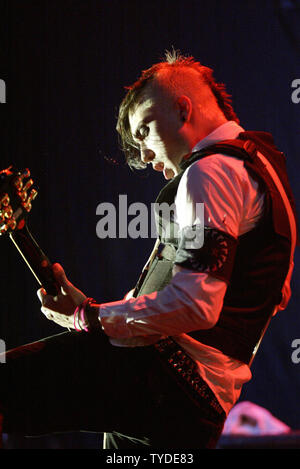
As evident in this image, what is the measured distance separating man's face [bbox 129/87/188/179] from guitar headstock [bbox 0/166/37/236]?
1.33ft

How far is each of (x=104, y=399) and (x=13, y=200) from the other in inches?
23.2

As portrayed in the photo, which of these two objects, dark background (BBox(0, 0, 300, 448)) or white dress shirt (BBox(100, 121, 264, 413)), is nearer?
white dress shirt (BBox(100, 121, 264, 413))

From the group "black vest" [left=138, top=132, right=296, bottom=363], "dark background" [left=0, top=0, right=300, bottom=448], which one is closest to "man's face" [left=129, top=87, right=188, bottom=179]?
"black vest" [left=138, top=132, right=296, bottom=363]

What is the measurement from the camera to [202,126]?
5.05 ft

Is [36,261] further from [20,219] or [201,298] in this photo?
[201,298]

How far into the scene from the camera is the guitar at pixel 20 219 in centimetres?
138

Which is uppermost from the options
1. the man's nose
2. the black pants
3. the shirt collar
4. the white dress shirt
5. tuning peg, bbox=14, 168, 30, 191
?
the shirt collar

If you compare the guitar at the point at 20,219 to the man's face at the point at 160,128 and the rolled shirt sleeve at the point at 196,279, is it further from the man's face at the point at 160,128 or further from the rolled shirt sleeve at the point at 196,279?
the man's face at the point at 160,128

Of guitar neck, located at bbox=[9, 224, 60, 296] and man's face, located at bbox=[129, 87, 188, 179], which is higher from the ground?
man's face, located at bbox=[129, 87, 188, 179]

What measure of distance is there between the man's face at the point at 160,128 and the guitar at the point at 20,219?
1.33 feet

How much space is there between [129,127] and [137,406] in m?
0.95

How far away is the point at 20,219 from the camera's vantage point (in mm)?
1422

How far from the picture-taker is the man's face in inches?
60.4

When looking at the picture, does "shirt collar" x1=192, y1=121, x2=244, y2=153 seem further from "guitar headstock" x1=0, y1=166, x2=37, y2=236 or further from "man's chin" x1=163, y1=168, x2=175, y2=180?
"guitar headstock" x1=0, y1=166, x2=37, y2=236
